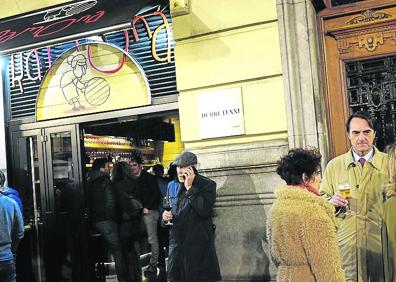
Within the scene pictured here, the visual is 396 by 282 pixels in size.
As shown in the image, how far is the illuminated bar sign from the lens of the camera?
671 centimetres

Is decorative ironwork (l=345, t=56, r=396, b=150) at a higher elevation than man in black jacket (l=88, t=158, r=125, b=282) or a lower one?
higher

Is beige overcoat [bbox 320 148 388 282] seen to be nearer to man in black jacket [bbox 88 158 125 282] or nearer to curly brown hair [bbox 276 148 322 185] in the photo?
curly brown hair [bbox 276 148 322 185]

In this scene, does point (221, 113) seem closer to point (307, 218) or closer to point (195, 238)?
point (195, 238)

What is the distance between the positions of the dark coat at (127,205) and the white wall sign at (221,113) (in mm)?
2549

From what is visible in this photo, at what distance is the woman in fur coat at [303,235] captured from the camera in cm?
388

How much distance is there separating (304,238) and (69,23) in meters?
4.50

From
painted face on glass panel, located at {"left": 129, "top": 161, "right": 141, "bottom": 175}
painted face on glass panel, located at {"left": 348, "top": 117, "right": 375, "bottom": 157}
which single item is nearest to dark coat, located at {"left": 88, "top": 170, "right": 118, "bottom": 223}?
painted face on glass panel, located at {"left": 129, "top": 161, "right": 141, "bottom": 175}

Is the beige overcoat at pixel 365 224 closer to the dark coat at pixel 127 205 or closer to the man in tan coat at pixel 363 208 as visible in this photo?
the man in tan coat at pixel 363 208

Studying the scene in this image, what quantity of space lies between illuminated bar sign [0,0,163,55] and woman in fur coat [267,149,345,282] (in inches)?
132

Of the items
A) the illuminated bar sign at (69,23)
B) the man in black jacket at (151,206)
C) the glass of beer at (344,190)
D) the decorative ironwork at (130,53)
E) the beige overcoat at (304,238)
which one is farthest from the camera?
the man in black jacket at (151,206)

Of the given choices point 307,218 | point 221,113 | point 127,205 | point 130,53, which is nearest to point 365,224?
point 307,218

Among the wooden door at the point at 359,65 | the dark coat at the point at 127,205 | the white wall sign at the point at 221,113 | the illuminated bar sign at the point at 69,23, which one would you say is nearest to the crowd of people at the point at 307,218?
the dark coat at the point at 127,205

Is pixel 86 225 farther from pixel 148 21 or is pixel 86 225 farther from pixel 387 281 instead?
pixel 387 281

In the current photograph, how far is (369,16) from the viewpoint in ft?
21.2
